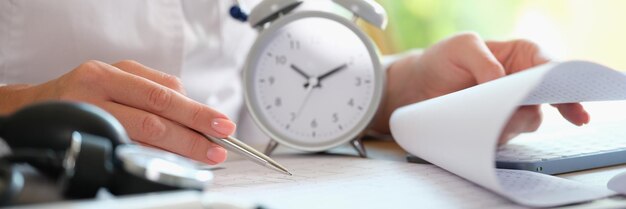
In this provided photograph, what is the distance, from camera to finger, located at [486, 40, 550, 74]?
3.20 ft

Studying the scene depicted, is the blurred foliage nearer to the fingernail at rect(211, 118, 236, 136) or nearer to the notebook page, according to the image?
the notebook page

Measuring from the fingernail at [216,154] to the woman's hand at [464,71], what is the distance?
1.15ft

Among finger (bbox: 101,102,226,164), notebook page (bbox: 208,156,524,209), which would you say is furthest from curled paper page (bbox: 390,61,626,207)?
finger (bbox: 101,102,226,164)

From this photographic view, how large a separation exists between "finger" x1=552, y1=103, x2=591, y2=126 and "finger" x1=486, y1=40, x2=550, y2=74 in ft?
0.25

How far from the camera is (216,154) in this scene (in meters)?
0.78

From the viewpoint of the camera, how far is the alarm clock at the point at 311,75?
100cm

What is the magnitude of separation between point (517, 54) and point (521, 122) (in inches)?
4.5

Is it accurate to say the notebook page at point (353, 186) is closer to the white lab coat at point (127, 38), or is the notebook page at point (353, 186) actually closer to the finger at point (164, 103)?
the finger at point (164, 103)

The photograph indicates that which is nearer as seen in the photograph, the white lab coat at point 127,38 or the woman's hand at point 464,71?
the woman's hand at point 464,71

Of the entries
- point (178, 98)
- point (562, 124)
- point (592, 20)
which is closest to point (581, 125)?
point (562, 124)

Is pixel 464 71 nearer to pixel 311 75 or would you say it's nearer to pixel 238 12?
pixel 311 75

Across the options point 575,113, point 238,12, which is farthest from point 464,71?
point 238,12

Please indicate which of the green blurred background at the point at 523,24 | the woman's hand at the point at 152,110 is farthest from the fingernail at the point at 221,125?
the green blurred background at the point at 523,24

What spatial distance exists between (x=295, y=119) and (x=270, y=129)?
4 cm
